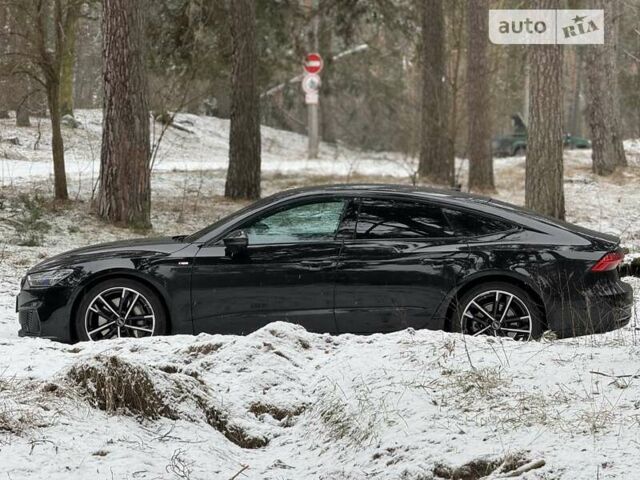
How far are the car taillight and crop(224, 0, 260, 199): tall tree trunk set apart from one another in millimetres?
11230

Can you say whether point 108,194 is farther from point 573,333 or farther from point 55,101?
point 573,333

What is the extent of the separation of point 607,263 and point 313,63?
20.0 metres

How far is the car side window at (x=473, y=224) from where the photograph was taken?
7516 millimetres

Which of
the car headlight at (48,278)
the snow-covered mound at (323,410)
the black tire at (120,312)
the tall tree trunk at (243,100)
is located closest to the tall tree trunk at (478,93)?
the tall tree trunk at (243,100)

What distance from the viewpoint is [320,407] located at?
5.49 meters

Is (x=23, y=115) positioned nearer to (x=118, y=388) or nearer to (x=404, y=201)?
(x=404, y=201)

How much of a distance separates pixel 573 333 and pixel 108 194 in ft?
27.4

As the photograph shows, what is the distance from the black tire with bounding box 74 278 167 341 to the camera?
7488mm

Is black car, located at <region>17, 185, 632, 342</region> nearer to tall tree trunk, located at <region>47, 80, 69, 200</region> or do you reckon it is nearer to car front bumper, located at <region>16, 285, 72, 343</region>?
car front bumper, located at <region>16, 285, 72, 343</region>

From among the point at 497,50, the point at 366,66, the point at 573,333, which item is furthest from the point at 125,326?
the point at 366,66

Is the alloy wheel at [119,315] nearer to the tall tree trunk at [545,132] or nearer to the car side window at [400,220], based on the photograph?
the car side window at [400,220]

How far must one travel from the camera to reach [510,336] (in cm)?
733

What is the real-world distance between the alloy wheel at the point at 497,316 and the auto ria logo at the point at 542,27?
6.03m

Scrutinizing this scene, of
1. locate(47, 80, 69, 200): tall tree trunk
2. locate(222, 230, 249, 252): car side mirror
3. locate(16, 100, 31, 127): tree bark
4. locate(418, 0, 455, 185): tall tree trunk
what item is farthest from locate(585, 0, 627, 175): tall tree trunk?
locate(222, 230, 249, 252): car side mirror
